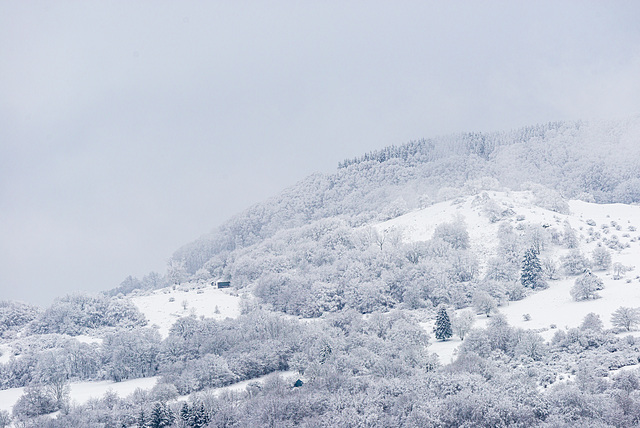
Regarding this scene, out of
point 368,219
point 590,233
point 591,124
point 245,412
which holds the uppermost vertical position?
point 591,124

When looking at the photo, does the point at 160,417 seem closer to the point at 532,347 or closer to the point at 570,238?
the point at 532,347

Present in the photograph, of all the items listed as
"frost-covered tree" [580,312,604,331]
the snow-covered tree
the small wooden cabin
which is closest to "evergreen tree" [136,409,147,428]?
the snow-covered tree

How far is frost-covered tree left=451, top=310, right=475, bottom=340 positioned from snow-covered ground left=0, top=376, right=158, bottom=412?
87.9ft

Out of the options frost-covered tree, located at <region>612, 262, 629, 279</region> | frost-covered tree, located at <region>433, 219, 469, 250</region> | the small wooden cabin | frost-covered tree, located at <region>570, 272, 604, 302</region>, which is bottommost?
frost-covered tree, located at <region>570, 272, 604, 302</region>

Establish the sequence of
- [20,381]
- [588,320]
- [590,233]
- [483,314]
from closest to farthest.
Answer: [588,320]
[20,381]
[483,314]
[590,233]

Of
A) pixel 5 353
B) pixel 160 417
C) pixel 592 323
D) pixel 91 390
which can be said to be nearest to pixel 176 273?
pixel 5 353

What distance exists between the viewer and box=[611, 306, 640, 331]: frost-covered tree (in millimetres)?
51419

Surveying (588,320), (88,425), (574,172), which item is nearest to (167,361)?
(88,425)

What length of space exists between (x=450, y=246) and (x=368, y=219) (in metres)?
30.9

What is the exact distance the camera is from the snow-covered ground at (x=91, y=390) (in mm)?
53562

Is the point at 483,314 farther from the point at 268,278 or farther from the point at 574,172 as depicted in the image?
the point at 574,172

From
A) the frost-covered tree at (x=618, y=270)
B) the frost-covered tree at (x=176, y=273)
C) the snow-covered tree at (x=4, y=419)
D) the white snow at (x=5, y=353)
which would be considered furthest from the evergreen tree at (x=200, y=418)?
the frost-covered tree at (x=176, y=273)

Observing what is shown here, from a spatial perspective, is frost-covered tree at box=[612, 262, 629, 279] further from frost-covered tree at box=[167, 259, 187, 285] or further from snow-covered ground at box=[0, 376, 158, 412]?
frost-covered tree at box=[167, 259, 187, 285]

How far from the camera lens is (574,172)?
12644cm
